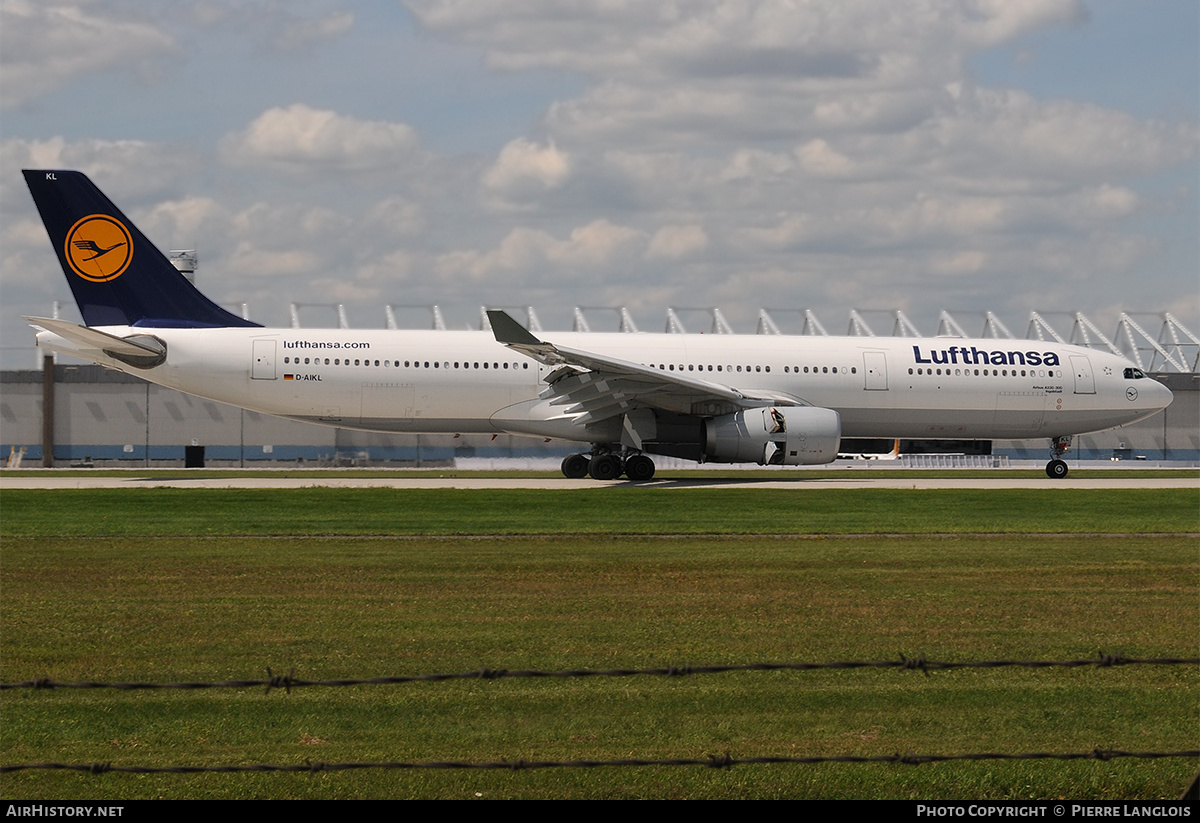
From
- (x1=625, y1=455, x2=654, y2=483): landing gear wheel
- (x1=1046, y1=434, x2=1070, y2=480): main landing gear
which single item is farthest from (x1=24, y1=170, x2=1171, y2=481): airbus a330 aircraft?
(x1=1046, y1=434, x2=1070, y2=480): main landing gear

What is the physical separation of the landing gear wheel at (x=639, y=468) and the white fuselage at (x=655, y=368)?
4.10 ft

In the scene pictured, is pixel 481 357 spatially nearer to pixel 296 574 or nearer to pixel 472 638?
pixel 296 574

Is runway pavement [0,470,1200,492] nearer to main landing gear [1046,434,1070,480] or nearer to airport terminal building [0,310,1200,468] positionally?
main landing gear [1046,434,1070,480]

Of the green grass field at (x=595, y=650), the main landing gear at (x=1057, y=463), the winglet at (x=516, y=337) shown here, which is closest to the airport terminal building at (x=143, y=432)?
the main landing gear at (x=1057, y=463)

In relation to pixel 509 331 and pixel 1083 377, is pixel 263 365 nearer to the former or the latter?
pixel 509 331

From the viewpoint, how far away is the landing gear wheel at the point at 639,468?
103 feet

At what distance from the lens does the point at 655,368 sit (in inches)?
1296

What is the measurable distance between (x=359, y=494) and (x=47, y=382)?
34659 mm

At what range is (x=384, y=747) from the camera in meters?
7.66

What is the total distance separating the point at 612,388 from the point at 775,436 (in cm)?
403

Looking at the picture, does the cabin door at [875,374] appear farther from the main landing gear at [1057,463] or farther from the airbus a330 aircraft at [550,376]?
the main landing gear at [1057,463]

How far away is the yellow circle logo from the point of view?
32.0 metres

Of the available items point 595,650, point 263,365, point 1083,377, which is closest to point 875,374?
point 1083,377

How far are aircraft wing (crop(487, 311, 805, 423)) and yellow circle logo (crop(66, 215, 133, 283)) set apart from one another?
35.3 ft
